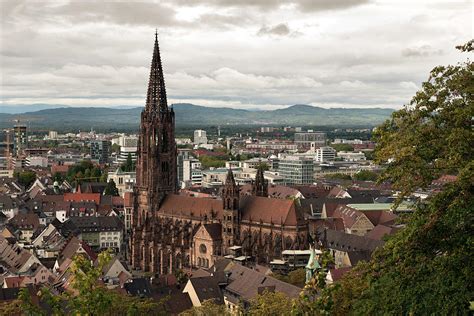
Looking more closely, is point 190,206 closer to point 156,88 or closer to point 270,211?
point 270,211

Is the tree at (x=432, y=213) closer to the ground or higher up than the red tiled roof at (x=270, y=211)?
higher up

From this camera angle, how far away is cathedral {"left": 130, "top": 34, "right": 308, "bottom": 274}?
89250 millimetres

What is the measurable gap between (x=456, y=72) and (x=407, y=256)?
766 centimetres

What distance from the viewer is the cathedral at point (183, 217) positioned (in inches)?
3514

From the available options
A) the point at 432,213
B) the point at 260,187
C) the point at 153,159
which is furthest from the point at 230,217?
the point at 432,213

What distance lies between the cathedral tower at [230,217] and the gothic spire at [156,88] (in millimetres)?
22220

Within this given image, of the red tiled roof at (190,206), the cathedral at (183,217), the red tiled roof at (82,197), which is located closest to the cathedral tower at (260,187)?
the cathedral at (183,217)

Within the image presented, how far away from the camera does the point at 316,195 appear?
16100 cm

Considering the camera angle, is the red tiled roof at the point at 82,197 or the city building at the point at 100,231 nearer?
the city building at the point at 100,231

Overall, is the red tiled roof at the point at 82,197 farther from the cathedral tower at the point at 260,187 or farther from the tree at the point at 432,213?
the tree at the point at 432,213

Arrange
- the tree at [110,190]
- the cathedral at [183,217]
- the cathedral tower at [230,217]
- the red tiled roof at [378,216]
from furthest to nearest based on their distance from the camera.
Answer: the tree at [110,190] < the red tiled roof at [378,216] < the cathedral tower at [230,217] < the cathedral at [183,217]

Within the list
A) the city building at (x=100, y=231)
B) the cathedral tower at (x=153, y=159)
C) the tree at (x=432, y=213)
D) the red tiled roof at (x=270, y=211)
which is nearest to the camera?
the tree at (x=432, y=213)

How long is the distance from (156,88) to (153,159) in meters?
11.5

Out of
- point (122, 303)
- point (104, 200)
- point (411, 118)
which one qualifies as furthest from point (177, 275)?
point (104, 200)
